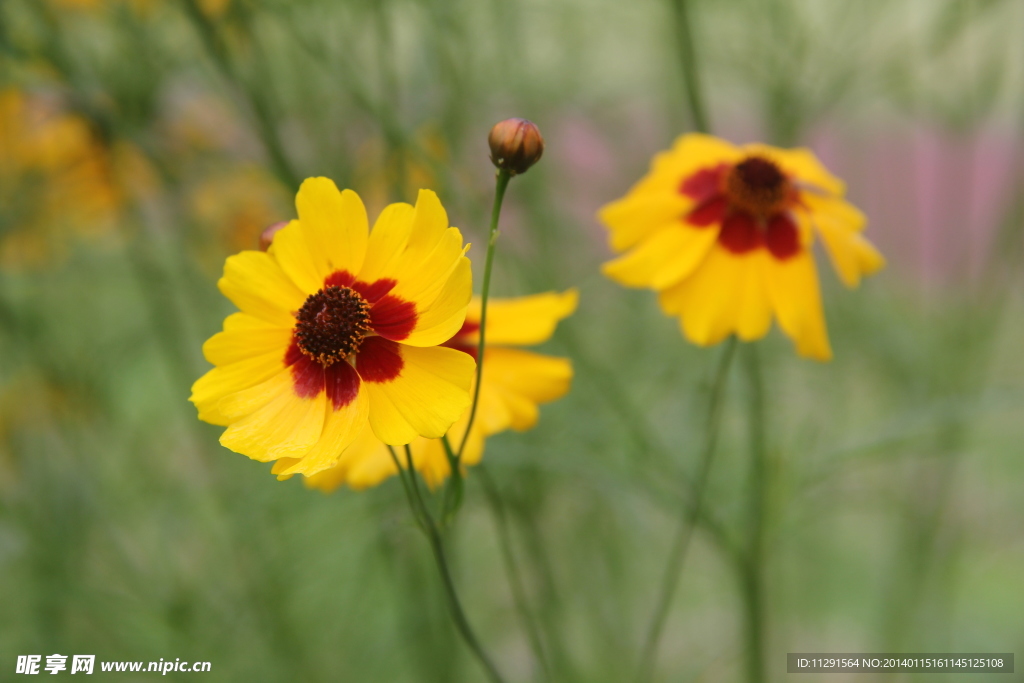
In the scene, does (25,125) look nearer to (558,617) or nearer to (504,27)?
(504,27)

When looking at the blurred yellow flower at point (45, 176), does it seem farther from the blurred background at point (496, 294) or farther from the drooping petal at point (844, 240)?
the drooping petal at point (844, 240)

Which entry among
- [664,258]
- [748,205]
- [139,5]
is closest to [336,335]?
[664,258]

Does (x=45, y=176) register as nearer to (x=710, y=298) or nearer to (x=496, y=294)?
(x=496, y=294)

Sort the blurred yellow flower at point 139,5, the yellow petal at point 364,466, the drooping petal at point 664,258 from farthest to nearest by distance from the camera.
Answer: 1. the blurred yellow flower at point 139,5
2. the drooping petal at point 664,258
3. the yellow petal at point 364,466

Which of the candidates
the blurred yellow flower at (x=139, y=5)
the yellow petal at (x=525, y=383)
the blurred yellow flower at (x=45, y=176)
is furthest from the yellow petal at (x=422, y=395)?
the blurred yellow flower at (x=45, y=176)

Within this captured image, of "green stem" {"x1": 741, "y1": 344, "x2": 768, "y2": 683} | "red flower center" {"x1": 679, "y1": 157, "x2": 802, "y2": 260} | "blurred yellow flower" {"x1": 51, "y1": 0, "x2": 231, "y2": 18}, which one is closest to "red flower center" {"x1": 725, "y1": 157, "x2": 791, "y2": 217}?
"red flower center" {"x1": 679, "y1": 157, "x2": 802, "y2": 260}

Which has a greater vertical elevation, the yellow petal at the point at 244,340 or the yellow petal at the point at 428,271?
the yellow petal at the point at 428,271

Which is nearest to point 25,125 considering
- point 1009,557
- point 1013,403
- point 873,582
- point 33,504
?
point 33,504
